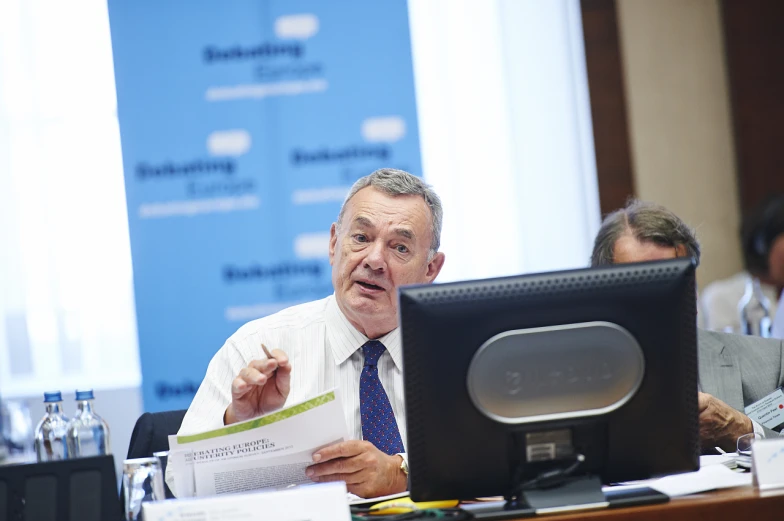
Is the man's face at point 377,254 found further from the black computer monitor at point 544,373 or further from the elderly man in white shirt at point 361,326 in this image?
the black computer monitor at point 544,373

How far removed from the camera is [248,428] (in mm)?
1478

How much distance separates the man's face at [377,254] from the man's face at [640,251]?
494 mm

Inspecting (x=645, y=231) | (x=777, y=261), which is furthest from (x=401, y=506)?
(x=777, y=261)

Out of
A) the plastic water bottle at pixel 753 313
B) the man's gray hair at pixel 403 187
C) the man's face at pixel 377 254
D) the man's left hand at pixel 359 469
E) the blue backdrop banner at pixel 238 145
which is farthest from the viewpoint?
the blue backdrop banner at pixel 238 145

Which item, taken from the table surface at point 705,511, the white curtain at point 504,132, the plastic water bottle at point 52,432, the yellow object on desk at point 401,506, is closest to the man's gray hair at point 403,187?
the plastic water bottle at point 52,432

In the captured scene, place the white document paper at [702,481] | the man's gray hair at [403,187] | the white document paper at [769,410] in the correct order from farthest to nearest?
1. the man's gray hair at [403,187]
2. the white document paper at [769,410]
3. the white document paper at [702,481]

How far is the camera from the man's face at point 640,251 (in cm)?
227

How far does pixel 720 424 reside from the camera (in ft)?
6.36

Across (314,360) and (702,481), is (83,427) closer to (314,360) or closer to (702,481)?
(314,360)

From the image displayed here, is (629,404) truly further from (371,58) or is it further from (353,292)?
(371,58)

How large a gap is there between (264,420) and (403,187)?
0.99 metres

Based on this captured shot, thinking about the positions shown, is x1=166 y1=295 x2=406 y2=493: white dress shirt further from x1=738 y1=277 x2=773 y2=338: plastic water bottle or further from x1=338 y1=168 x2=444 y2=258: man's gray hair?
x1=738 y1=277 x2=773 y2=338: plastic water bottle

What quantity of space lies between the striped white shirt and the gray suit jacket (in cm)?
77

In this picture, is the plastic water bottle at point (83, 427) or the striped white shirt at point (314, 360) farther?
the striped white shirt at point (314, 360)
